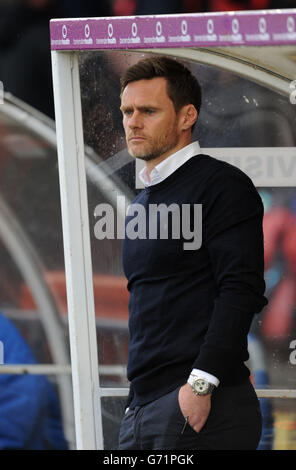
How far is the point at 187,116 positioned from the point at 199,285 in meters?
0.50

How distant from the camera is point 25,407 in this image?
3.89 meters

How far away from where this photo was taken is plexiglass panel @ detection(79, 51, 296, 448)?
119 inches

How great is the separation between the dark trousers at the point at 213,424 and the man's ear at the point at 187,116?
0.74 m

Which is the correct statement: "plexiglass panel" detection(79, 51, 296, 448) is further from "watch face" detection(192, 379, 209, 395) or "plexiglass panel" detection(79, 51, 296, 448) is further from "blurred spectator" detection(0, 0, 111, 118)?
"blurred spectator" detection(0, 0, 111, 118)

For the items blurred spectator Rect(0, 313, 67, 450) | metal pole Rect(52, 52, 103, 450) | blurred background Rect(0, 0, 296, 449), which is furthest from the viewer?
blurred spectator Rect(0, 313, 67, 450)

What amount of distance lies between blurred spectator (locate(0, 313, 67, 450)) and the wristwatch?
59.1 inches

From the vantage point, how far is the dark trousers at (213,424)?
8.14 ft

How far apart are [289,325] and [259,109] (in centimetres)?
74

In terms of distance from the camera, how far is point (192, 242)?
2496 millimetres

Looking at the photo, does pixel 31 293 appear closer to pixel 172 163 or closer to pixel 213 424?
pixel 172 163

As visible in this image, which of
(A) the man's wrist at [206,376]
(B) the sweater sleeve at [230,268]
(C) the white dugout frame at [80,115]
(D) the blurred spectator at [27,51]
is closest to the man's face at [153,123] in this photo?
(C) the white dugout frame at [80,115]

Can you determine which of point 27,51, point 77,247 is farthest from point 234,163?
point 27,51
